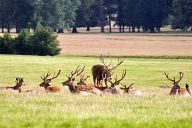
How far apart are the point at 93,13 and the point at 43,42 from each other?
94.5 meters

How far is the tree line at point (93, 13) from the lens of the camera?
115562mm

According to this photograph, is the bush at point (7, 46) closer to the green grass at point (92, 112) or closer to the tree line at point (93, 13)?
the green grass at point (92, 112)

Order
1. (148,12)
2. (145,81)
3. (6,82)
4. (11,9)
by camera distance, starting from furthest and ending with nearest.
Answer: (148,12), (11,9), (145,81), (6,82)

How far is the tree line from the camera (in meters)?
116

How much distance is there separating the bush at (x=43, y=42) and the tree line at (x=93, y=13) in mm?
50442

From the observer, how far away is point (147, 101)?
45.0 feet

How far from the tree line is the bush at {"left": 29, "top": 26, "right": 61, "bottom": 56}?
50442 mm

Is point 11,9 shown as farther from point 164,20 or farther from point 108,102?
point 108,102

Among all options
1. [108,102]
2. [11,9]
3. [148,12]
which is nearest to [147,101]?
[108,102]

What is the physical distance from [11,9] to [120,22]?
36.1m

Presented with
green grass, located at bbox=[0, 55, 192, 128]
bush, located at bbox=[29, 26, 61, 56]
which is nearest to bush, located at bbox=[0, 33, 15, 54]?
bush, located at bbox=[29, 26, 61, 56]

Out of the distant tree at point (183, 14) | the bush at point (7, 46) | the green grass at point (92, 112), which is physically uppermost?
the distant tree at point (183, 14)

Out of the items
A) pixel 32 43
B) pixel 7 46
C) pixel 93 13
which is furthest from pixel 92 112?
pixel 93 13

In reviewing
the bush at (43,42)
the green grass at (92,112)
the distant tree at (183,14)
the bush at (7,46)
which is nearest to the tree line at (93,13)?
the distant tree at (183,14)
